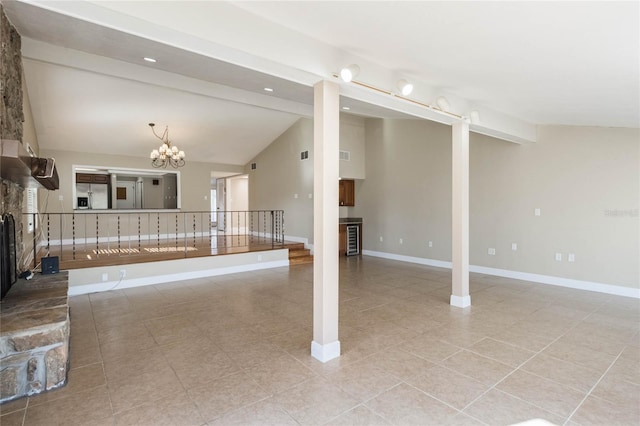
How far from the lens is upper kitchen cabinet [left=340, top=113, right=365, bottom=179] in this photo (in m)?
8.47

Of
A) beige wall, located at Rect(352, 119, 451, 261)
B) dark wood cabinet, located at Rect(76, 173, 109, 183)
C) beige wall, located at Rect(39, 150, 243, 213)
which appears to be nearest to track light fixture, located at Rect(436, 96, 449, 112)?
beige wall, located at Rect(352, 119, 451, 261)

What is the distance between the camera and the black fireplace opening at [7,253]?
282cm

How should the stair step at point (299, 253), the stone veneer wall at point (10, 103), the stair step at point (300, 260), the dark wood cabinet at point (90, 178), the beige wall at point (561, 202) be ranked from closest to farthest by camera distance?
the stone veneer wall at point (10, 103), the beige wall at point (561, 202), the stair step at point (300, 260), the stair step at point (299, 253), the dark wood cabinet at point (90, 178)

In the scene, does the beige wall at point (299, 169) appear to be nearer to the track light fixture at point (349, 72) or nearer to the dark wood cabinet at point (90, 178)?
the dark wood cabinet at point (90, 178)

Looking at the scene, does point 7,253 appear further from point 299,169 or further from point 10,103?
point 299,169

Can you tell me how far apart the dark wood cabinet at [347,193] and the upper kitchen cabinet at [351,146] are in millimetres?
488

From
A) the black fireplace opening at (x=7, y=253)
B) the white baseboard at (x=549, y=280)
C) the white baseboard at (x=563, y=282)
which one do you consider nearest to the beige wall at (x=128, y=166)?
the black fireplace opening at (x=7, y=253)

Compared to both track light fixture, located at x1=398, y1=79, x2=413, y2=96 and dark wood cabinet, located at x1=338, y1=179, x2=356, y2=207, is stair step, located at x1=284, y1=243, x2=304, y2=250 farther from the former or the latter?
track light fixture, located at x1=398, y1=79, x2=413, y2=96

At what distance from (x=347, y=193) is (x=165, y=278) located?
516cm

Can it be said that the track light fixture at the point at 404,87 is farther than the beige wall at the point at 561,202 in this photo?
No

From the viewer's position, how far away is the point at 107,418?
2.07 meters

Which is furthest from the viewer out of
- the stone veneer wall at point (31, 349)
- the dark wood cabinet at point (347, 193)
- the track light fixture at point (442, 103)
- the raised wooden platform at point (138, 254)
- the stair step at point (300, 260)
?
the dark wood cabinet at point (347, 193)

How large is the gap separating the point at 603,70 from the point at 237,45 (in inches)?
119

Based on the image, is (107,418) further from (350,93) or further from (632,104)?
(632,104)
